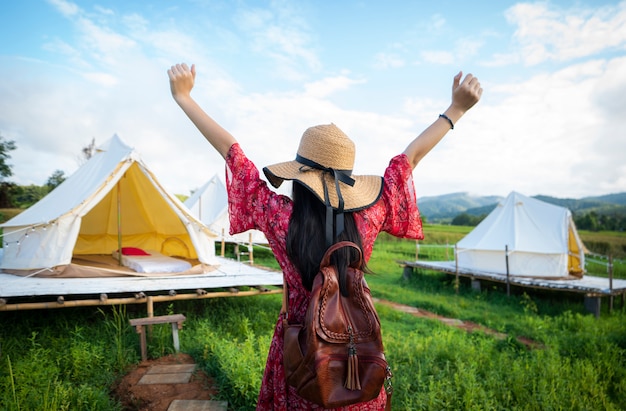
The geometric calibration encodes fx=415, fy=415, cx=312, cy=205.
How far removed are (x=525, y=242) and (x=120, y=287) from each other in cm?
848

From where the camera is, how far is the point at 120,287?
518 cm

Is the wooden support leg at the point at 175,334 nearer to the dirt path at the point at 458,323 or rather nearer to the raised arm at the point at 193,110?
the raised arm at the point at 193,110

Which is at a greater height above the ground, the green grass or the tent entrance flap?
the tent entrance flap

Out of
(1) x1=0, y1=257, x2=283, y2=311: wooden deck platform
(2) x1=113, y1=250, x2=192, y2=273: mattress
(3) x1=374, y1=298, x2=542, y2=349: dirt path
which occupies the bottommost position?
(3) x1=374, y1=298, x2=542, y2=349: dirt path

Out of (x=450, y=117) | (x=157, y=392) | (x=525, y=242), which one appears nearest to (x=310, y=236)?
(x=450, y=117)

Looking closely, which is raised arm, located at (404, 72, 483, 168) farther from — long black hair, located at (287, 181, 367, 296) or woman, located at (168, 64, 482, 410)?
long black hair, located at (287, 181, 367, 296)

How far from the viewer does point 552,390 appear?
3350 mm

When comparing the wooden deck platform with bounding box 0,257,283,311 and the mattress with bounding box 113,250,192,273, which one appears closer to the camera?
the wooden deck platform with bounding box 0,257,283,311

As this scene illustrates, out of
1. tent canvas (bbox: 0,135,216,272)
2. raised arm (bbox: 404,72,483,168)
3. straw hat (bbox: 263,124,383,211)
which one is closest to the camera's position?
straw hat (bbox: 263,124,383,211)

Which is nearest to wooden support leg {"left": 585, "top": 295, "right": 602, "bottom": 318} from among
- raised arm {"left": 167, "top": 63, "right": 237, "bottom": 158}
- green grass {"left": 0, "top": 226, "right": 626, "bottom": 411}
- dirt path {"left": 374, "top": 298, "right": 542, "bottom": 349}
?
green grass {"left": 0, "top": 226, "right": 626, "bottom": 411}

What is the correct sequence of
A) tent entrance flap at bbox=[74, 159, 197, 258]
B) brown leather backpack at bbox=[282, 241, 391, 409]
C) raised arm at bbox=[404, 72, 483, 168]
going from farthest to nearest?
tent entrance flap at bbox=[74, 159, 197, 258]
raised arm at bbox=[404, 72, 483, 168]
brown leather backpack at bbox=[282, 241, 391, 409]

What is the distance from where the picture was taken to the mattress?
609 cm

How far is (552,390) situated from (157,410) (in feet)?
10.1

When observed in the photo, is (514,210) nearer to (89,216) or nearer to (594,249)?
(89,216)
